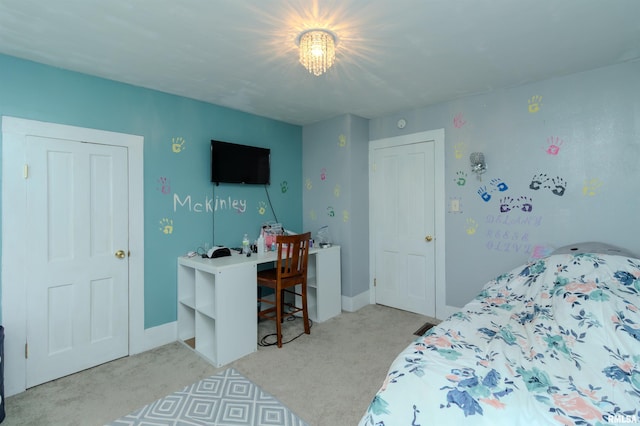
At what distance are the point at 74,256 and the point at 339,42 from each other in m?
2.53

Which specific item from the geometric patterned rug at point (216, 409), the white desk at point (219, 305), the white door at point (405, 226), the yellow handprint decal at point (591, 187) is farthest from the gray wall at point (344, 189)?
the yellow handprint decal at point (591, 187)

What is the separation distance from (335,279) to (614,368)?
2.53 metres

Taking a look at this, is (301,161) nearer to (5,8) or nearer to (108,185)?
(108,185)

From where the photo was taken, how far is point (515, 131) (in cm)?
285

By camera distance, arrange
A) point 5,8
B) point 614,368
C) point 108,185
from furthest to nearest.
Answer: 1. point 108,185
2. point 5,8
3. point 614,368

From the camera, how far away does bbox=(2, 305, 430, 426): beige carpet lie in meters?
1.96

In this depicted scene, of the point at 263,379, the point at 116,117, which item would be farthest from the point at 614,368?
the point at 116,117

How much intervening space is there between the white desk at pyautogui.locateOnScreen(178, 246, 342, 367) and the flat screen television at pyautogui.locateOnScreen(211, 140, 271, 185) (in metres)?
0.88

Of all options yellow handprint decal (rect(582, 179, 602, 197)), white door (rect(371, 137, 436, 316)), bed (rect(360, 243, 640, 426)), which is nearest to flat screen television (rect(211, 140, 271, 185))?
white door (rect(371, 137, 436, 316))

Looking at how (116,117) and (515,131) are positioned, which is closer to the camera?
(116,117)

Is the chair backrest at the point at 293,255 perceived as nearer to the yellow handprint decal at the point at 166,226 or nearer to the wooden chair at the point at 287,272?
the wooden chair at the point at 287,272

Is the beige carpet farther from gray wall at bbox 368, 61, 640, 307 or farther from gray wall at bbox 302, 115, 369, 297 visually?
gray wall at bbox 368, 61, 640, 307

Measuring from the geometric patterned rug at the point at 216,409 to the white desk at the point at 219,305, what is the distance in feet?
1.18

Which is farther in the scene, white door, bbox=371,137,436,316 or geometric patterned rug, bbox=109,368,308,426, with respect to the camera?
white door, bbox=371,137,436,316
